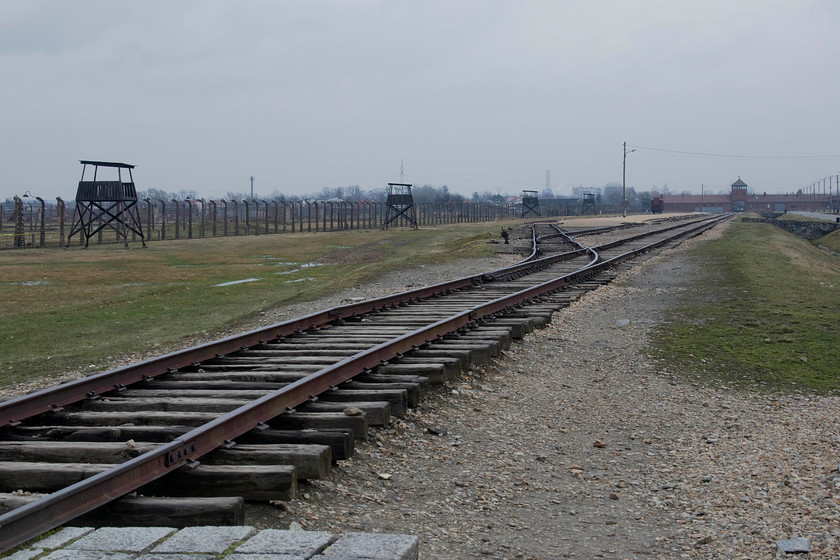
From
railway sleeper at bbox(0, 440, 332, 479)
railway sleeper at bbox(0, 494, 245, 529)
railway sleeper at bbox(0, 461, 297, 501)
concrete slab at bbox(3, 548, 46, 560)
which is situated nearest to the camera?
concrete slab at bbox(3, 548, 46, 560)

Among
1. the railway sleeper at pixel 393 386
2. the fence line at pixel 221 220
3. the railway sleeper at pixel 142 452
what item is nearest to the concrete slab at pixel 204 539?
the railway sleeper at pixel 142 452

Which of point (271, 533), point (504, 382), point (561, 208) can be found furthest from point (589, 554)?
point (561, 208)

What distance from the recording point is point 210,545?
12.6 ft

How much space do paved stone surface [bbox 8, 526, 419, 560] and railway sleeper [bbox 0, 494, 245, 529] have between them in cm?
28

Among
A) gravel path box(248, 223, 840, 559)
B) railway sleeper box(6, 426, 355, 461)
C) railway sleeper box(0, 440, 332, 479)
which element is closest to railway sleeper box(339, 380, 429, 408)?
gravel path box(248, 223, 840, 559)

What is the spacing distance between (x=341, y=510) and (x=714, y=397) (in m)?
4.81

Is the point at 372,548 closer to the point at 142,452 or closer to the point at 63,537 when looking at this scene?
the point at 63,537

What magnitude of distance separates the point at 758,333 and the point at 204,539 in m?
9.64

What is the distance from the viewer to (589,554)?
15.3 feet

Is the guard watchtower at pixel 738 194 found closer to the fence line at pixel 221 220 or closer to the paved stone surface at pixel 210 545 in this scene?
the fence line at pixel 221 220

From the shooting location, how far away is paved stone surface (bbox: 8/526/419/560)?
3.70 meters

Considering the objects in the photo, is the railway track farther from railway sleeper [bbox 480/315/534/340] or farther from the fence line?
the fence line

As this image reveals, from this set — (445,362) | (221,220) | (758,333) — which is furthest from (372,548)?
(221,220)

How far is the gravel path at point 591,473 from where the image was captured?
4.83 meters
